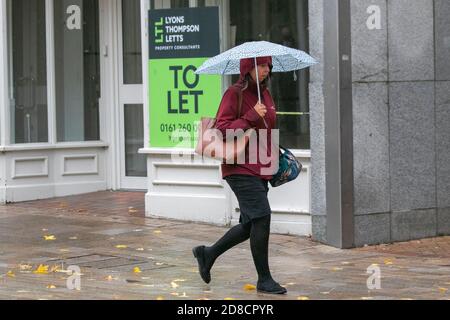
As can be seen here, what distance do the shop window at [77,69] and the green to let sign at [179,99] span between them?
2.80m

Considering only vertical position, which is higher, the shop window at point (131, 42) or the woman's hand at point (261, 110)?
the shop window at point (131, 42)

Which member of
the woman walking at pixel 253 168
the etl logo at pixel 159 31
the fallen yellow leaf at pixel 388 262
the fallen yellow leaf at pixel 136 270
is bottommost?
the fallen yellow leaf at pixel 388 262

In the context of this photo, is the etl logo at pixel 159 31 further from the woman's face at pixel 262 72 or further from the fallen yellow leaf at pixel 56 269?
the woman's face at pixel 262 72

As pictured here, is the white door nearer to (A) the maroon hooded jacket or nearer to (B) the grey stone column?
(B) the grey stone column

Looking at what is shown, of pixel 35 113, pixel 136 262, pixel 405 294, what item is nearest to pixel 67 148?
pixel 35 113

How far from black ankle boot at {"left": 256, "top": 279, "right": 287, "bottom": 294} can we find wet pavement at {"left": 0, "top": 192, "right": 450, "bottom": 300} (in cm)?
6

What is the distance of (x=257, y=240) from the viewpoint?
319 inches

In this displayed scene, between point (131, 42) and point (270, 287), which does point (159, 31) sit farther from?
point (270, 287)

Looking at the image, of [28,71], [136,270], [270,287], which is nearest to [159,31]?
[28,71]

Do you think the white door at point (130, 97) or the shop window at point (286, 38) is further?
the white door at point (130, 97)

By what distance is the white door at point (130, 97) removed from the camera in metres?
14.8

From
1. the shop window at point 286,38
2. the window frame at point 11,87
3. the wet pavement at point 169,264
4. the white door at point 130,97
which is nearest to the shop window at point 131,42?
the white door at point 130,97

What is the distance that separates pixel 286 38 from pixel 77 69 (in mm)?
4672

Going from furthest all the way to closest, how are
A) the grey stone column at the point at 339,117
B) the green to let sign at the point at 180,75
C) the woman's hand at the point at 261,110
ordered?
the green to let sign at the point at 180,75, the grey stone column at the point at 339,117, the woman's hand at the point at 261,110
